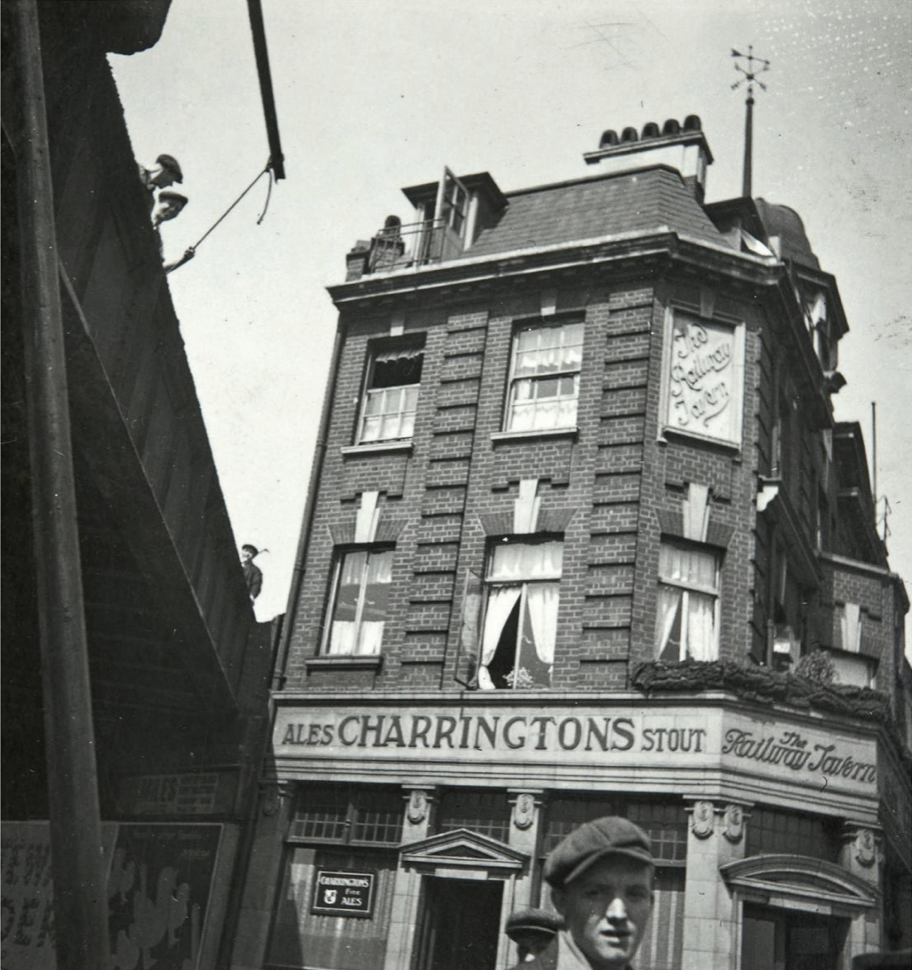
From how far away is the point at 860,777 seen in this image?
14977mm

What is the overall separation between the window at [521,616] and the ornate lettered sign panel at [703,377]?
9.17 ft

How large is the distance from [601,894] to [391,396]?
16.6 metres

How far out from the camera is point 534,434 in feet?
56.5

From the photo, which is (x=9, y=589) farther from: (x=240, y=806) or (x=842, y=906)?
(x=842, y=906)

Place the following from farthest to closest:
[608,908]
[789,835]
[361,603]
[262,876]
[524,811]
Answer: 1. [361,603]
2. [262,876]
3. [524,811]
4. [789,835]
5. [608,908]

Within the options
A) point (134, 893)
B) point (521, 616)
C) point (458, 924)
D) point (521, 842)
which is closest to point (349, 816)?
point (458, 924)

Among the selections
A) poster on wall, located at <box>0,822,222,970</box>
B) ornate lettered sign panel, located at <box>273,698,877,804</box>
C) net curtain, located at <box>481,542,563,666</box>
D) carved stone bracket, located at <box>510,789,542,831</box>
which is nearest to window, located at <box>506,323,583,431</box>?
net curtain, located at <box>481,542,563,666</box>

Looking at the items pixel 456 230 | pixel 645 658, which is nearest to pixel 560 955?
pixel 645 658

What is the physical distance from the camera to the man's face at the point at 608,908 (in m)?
2.90

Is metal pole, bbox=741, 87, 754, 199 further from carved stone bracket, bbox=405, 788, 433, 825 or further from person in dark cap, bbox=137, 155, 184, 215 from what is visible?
person in dark cap, bbox=137, 155, 184, 215

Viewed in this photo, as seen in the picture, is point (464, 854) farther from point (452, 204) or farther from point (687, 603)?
point (452, 204)

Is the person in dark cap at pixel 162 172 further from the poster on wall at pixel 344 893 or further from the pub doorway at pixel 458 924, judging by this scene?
the poster on wall at pixel 344 893

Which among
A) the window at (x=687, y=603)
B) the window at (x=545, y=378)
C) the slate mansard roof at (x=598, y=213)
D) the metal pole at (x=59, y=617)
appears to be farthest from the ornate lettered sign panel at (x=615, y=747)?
the metal pole at (x=59, y=617)

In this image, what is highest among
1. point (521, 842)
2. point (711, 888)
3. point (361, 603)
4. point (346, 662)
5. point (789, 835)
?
point (361, 603)
